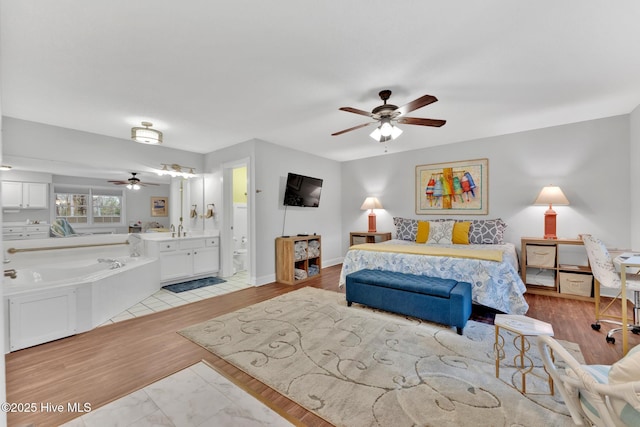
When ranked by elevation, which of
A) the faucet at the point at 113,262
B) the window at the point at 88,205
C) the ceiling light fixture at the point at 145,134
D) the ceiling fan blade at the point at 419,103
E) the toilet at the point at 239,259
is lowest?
the toilet at the point at 239,259

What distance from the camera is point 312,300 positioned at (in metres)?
3.79

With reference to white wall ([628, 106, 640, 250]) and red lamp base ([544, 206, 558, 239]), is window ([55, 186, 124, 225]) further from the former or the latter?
white wall ([628, 106, 640, 250])

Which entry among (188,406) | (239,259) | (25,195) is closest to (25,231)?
(25,195)

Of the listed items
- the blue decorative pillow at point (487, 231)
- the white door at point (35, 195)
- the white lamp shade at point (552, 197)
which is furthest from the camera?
the blue decorative pillow at point (487, 231)

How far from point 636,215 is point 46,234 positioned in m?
7.81

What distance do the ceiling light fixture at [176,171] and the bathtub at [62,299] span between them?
183cm

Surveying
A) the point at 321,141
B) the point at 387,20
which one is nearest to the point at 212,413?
the point at 387,20

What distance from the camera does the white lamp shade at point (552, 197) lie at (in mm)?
3867

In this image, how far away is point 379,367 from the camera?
216 centimetres

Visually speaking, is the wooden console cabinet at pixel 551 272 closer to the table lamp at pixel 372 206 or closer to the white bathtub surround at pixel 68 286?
the table lamp at pixel 372 206

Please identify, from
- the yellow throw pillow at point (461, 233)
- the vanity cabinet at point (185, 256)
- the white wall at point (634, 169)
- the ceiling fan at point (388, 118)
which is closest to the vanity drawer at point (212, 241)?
the vanity cabinet at point (185, 256)

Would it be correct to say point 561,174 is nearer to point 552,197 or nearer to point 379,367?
point 552,197

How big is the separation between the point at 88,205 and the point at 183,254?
153cm

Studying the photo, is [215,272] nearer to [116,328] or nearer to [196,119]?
[116,328]
